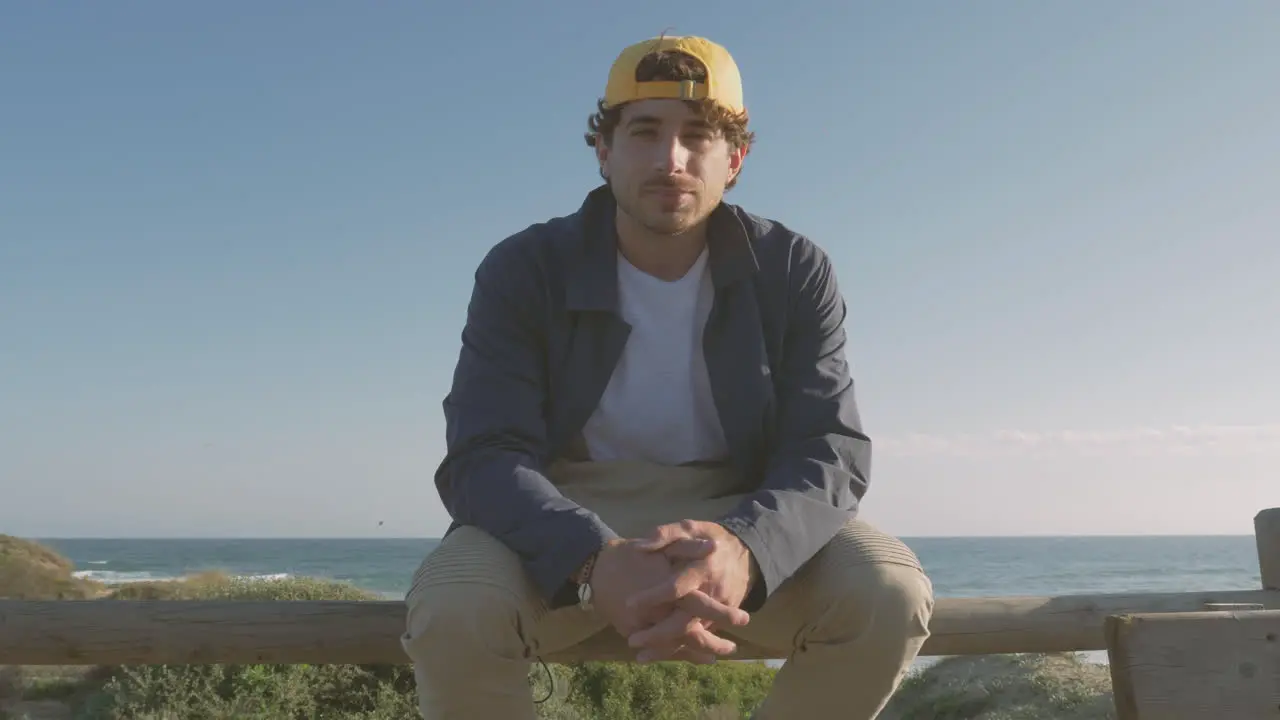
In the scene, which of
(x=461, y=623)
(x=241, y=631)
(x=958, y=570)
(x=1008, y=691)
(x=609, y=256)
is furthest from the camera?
(x=958, y=570)

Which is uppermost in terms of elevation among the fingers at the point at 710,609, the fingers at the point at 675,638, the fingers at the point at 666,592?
the fingers at the point at 666,592

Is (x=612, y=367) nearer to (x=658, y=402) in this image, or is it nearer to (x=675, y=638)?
(x=658, y=402)

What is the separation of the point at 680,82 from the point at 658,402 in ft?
2.52

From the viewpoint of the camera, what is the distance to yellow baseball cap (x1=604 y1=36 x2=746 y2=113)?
231cm

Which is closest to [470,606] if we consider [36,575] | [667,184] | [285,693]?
[667,184]

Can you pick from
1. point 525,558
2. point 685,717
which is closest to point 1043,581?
point 685,717

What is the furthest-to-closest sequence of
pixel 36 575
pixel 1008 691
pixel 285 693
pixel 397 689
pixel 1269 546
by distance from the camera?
pixel 36 575
pixel 1008 691
pixel 397 689
pixel 285 693
pixel 1269 546

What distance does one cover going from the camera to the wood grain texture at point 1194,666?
1.72m

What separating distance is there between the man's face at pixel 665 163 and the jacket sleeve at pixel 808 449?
0.32 meters

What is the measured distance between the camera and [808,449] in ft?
7.14

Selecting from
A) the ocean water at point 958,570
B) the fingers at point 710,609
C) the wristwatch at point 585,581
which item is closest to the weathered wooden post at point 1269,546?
the fingers at point 710,609

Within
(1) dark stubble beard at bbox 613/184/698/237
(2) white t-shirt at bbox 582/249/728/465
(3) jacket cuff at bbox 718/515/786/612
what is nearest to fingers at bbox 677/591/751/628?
(3) jacket cuff at bbox 718/515/786/612

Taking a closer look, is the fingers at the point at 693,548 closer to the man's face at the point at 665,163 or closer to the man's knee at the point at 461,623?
the man's knee at the point at 461,623

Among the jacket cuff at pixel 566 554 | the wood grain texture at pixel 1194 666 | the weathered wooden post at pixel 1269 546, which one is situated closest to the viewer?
the wood grain texture at pixel 1194 666
